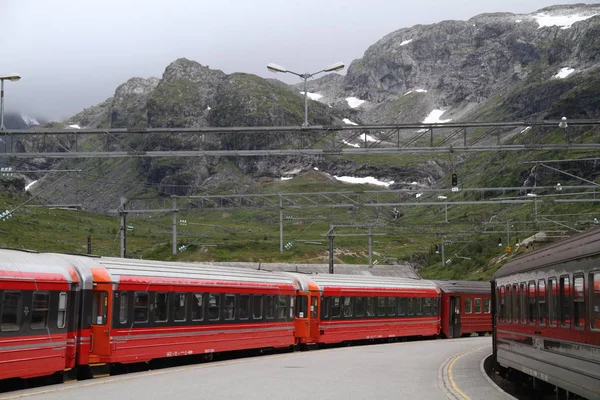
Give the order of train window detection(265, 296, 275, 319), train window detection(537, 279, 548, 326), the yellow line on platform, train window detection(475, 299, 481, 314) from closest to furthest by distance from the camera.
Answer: train window detection(537, 279, 548, 326) → the yellow line on platform → train window detection(265, 296, 275, 319) → train window detection(475, 299, 481, 314)

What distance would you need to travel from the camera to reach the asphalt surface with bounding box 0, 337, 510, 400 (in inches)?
699

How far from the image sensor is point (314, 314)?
3703 centimetres

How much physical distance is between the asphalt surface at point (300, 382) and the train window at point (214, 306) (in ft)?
5.76

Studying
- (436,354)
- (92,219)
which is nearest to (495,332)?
(436,354)

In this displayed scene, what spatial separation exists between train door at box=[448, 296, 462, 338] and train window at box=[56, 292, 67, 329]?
1226 inches

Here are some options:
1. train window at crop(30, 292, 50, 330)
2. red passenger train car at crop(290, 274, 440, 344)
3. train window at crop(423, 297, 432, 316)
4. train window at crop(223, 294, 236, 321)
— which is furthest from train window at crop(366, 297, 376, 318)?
train window at crop(30, 292, 50, 330)

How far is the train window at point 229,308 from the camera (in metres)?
29.8

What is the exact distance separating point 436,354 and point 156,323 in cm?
1230

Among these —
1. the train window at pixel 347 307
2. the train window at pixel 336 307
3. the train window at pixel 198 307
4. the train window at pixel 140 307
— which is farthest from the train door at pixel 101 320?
the train window at pixel 347 307

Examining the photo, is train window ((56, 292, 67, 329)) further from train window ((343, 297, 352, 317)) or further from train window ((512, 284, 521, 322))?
train window ((343, 297, 352, 317))

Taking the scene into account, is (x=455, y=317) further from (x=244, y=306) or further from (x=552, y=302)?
(x=552, y=302)

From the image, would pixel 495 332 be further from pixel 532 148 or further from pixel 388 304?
pixel 388 304

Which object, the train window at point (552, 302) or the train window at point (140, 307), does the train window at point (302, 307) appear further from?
the train window at point (552, 302)

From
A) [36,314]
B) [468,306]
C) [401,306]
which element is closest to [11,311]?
[36,314]
